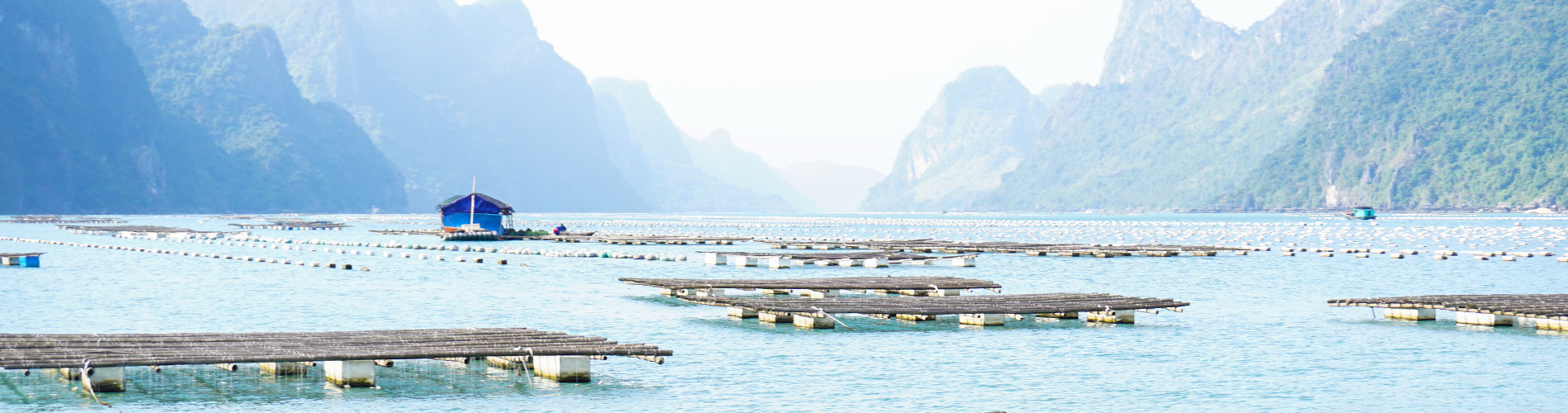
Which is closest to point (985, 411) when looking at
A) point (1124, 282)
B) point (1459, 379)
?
point (1459, 379)

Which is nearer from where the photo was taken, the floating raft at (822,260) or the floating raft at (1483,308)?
the floating raft at (1483,308)

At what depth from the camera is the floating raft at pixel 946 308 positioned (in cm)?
3247

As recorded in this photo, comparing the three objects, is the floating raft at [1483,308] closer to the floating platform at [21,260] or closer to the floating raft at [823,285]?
the floating raft at [823,285]

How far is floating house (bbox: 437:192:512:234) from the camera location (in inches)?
3999

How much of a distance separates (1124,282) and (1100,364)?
2907 centimetres

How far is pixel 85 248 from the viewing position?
265 feet

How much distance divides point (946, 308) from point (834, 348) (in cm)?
538

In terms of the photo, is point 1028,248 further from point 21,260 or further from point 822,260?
point 21,260

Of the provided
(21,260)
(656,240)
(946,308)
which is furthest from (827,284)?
(656,240)

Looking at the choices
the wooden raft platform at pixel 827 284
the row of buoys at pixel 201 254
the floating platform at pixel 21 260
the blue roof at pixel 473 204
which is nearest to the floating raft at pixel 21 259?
the floating platform at pixel 21 260

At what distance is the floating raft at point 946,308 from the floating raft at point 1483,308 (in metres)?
5.70

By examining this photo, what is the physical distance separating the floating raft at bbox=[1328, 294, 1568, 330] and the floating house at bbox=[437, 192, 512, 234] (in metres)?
75.2

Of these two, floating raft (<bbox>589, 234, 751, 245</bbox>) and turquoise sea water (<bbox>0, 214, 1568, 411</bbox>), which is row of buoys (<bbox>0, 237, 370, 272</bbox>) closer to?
turquoise sea water (<bbox>0, 214, 1568, 411</bbox>)

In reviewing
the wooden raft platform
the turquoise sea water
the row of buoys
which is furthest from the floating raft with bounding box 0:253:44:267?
the wooden raft platform
